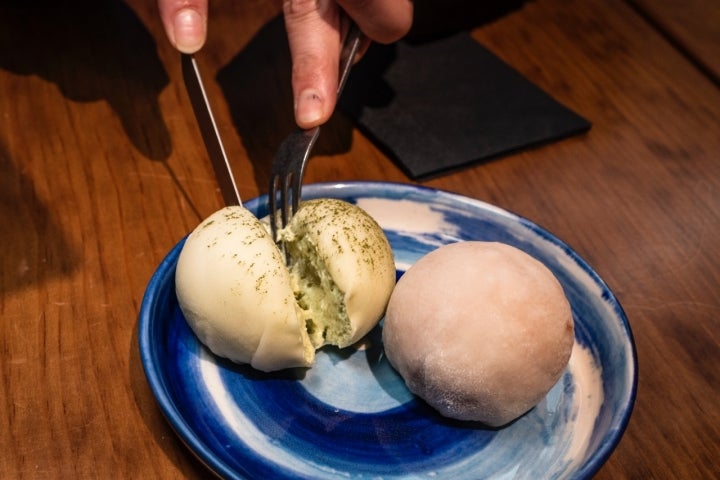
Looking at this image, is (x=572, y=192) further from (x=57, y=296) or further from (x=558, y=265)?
(x=57, y=296)

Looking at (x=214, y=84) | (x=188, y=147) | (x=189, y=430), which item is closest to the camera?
(x=189, y=430)

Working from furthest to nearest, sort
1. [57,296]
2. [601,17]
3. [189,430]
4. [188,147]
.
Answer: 1. [601,17]
2. [188,147]
3. [57,296]
4. [189,430]

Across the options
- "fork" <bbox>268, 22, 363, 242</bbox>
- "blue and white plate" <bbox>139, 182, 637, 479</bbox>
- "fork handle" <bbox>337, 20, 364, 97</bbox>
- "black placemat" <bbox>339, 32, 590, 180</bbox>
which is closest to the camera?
"blue and white plate" <bbox>139, 182, 637, 479</bbox>

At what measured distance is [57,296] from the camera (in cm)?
84

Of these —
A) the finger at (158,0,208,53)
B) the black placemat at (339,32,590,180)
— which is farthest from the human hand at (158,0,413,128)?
the black placemat at (339,32,590,180)

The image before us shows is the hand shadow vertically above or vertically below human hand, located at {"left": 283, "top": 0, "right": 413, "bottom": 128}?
below

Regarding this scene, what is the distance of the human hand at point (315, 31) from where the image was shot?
0.90 m

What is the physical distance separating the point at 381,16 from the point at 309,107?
0.70 feet

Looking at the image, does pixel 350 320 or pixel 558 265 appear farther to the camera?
pixel 558 265

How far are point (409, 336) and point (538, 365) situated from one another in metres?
0.13

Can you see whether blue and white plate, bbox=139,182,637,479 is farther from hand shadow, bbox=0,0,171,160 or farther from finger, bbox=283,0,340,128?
hand shadow, bbox=0,0,171,160

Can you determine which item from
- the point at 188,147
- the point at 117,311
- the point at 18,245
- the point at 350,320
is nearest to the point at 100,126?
the point at 188,147

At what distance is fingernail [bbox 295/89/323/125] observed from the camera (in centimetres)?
90

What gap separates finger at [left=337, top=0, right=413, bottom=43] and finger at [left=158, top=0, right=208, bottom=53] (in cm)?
20
